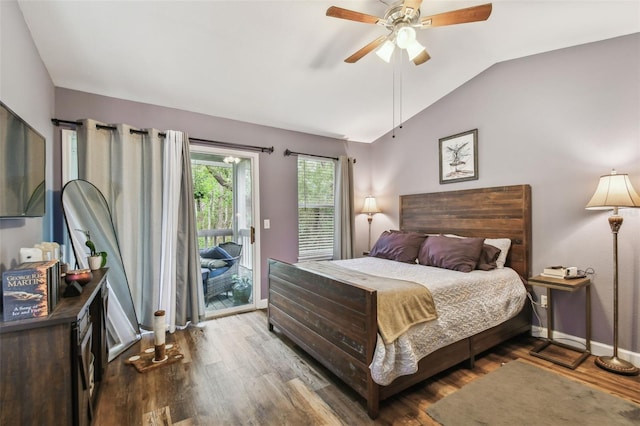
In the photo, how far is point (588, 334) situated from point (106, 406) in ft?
12.5

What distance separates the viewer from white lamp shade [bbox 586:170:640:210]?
2201 millimetres

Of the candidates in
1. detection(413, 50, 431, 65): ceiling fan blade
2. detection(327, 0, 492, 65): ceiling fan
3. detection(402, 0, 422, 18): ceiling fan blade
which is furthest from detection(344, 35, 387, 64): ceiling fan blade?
detection(413, 50, 431, 65): ceiling fan blade

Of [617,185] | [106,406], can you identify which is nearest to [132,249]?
[106,406]

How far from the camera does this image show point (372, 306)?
180cm

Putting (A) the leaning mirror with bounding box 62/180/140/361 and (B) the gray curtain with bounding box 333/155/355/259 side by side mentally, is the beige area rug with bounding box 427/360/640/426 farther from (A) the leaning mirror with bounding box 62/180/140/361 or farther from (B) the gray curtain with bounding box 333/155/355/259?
(A) the leaning mirror with bounding box 62/180/140/361

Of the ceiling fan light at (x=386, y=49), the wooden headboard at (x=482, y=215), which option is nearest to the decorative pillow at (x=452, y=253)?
the wooden headboard at (x=482, y=215)

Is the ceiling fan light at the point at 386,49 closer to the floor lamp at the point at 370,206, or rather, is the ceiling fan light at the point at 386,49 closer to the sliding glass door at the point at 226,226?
the sliding glass door at the point at 226,226

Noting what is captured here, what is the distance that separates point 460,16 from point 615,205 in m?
1.83

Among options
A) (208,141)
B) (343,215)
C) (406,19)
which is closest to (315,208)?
(343,215)

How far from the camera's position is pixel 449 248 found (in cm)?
305

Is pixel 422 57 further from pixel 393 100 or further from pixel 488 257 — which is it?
pixel 488 257

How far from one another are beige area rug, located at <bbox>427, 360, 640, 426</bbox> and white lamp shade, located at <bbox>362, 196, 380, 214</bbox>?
2.67 m

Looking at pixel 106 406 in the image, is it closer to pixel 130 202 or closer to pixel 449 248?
pixel 130 202

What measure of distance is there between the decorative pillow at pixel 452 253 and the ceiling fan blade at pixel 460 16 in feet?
6.50
